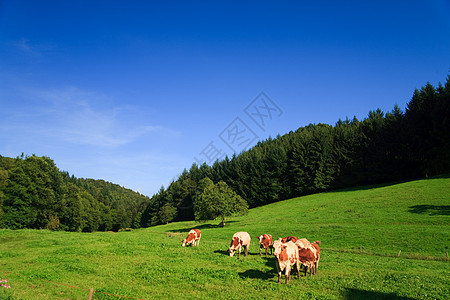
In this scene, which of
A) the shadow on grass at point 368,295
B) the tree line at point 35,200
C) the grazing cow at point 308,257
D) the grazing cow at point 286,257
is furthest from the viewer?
the tree line at point 35,200

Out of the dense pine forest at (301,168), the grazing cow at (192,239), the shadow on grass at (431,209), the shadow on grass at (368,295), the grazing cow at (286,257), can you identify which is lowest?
the shadow on grass at (368,295)

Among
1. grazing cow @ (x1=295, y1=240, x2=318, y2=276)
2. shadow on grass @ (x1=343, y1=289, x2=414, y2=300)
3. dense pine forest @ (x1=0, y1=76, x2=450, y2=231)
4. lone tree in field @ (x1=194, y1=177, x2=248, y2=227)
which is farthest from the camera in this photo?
lone tree in field @ (x1=194, y1=177, x2=248, y2=227)

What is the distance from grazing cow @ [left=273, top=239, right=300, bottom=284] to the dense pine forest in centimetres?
4724

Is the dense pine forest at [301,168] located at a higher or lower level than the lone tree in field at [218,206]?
higher

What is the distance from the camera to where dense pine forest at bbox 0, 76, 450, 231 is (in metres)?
48.1

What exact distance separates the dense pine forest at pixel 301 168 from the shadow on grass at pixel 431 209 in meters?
26.1

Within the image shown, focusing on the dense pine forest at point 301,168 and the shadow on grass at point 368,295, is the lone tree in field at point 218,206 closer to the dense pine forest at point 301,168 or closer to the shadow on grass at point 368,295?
the dense pine forest at point 301,168

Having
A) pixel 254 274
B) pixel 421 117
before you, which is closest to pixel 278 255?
pixel 254 274

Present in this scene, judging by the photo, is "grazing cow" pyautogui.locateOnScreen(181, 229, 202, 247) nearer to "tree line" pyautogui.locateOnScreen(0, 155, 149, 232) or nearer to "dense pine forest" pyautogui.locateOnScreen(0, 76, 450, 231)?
"dense pine forest" pyautogui.locateOnScreen(0, 76, 450, 231)

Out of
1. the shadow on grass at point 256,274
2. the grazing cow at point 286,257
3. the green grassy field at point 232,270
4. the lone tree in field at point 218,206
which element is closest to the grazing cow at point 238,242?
the green grassy field at point 232,270

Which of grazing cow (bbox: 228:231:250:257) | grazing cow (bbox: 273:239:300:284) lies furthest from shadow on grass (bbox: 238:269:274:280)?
grazing cow (bbox: 228:231:250:257)

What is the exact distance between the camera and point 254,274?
14930 mm

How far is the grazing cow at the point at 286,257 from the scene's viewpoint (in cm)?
1370

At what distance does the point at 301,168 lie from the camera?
76.8 metres
